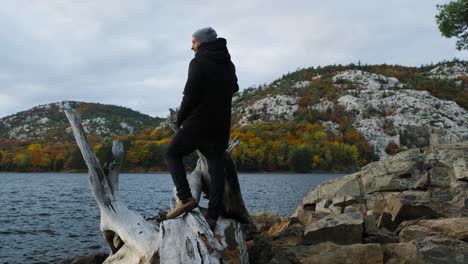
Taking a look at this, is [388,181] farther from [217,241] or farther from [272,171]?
[272,171]

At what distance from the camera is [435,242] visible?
8453 mm

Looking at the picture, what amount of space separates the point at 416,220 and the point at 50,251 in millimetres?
15491

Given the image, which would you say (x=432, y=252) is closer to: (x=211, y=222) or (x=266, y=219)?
(x=211, y=222)

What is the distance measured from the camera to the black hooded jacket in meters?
6.60

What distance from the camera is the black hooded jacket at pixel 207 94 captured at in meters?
6.60

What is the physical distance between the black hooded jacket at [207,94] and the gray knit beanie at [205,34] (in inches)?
3.1

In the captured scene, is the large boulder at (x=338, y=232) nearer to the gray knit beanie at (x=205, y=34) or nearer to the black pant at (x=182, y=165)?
the black pant at (x=182, y=165)

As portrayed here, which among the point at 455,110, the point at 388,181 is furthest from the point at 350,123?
the point at 388,181

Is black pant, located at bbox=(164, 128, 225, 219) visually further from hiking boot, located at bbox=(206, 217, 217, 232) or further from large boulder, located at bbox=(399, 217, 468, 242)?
large boulder, located at bbox=(399, 217, 468, 242)

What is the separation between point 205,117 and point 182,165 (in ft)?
2.77

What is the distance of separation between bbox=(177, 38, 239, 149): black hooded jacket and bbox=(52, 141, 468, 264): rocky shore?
2844 mm

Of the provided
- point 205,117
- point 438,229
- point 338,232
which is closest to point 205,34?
point 205,117

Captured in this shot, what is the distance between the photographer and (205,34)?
675 centimetres

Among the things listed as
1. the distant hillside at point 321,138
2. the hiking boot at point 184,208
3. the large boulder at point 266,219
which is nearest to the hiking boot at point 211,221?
the hiking boot at point 184,208
